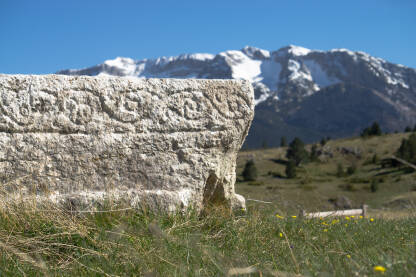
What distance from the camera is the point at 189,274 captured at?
3008mm

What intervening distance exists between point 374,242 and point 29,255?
3332 millimetres

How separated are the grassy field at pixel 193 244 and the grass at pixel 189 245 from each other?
0.01 metres

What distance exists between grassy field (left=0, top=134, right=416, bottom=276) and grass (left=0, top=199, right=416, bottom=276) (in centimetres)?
1

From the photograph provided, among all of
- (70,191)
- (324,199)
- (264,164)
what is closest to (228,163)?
(70,191)

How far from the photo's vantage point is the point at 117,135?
5086 millimetres

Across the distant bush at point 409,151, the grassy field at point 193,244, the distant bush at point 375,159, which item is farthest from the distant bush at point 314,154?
the grassy field at point 193,244

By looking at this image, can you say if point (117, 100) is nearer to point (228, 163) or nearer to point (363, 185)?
point (228, 163)

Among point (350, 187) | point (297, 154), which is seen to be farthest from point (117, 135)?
point (297, 154)

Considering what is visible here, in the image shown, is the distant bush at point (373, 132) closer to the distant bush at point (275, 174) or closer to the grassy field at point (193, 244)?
the distant bush at point (275, 174)

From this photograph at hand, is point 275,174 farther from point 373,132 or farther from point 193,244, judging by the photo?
point 193,244

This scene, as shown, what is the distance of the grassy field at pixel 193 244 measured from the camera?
302 centimetres

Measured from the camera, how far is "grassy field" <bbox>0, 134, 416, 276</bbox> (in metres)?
3.02

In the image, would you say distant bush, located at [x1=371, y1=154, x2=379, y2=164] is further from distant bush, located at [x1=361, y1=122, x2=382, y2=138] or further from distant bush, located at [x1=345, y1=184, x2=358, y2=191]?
distant bush, located at [x1=361, y1=122, x2=382, y2=138]

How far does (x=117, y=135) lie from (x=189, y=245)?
2.09 metres
